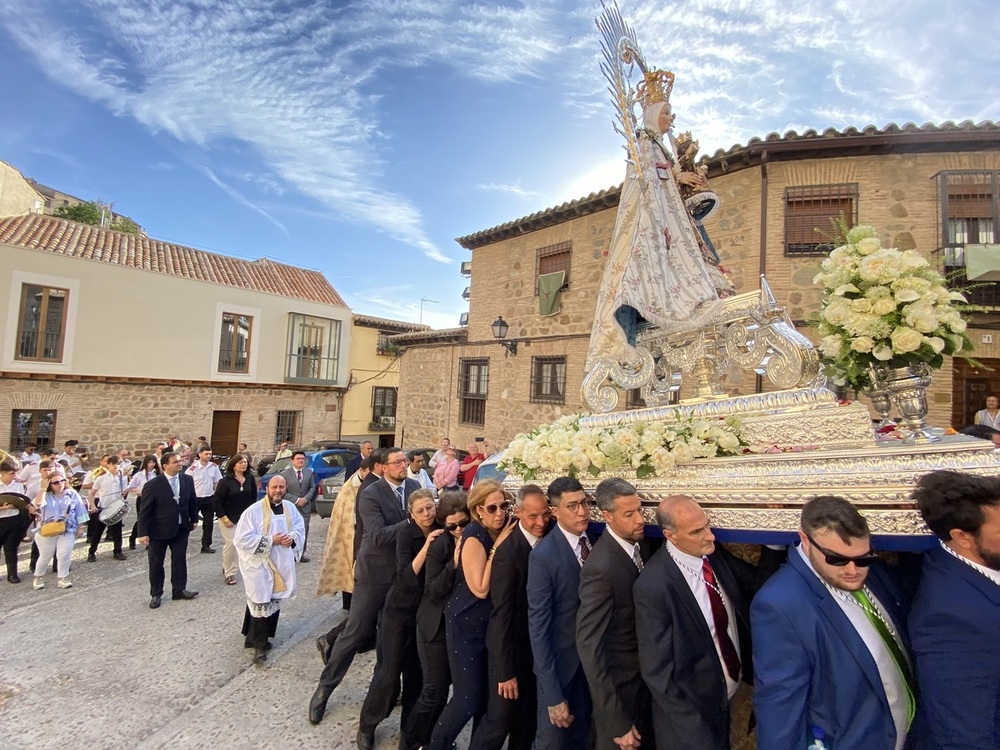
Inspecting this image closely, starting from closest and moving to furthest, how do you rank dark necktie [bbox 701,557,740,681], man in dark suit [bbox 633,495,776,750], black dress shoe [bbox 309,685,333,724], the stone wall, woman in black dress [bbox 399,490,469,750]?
man in dark suit [bbox 633,495,776,750]
dark necktie [bbox 701,557,740,681]
woman in black dress [bbox 399,490,469,750]
black dress shoe [bbox 309,685,333,724]
the stone wall

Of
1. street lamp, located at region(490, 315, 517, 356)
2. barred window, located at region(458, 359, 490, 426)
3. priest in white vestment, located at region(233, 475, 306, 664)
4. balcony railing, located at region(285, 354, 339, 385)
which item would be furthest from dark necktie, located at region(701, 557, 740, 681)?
balcony railing, located at region(285, 354, 339, 385)

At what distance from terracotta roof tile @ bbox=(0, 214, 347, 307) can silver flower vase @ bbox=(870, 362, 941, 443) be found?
19.8 metres

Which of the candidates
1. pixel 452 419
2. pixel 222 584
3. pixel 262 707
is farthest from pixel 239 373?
pixel 262 707

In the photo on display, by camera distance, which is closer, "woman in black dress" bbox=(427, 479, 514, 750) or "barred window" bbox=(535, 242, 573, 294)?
"woman in black dress" bbox=(427, 479, 514, 750)

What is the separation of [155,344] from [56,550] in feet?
41.5

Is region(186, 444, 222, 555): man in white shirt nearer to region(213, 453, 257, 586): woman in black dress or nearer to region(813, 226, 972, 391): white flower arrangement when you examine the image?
region(213, 453, 257, 586): woman in black dress

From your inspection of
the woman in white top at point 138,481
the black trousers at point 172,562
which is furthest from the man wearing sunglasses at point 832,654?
the woman in white top at point 138,481

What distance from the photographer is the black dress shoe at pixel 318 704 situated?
3403 millimetres

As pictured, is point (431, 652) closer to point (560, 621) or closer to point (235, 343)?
point (560, 621)

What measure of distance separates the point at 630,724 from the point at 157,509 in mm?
5648

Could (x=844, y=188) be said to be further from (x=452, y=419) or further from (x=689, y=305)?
(x=452, y=419)

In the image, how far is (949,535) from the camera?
1.85m

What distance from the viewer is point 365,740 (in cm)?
314

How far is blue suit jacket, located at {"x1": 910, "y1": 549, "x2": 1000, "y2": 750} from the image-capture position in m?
1.63
